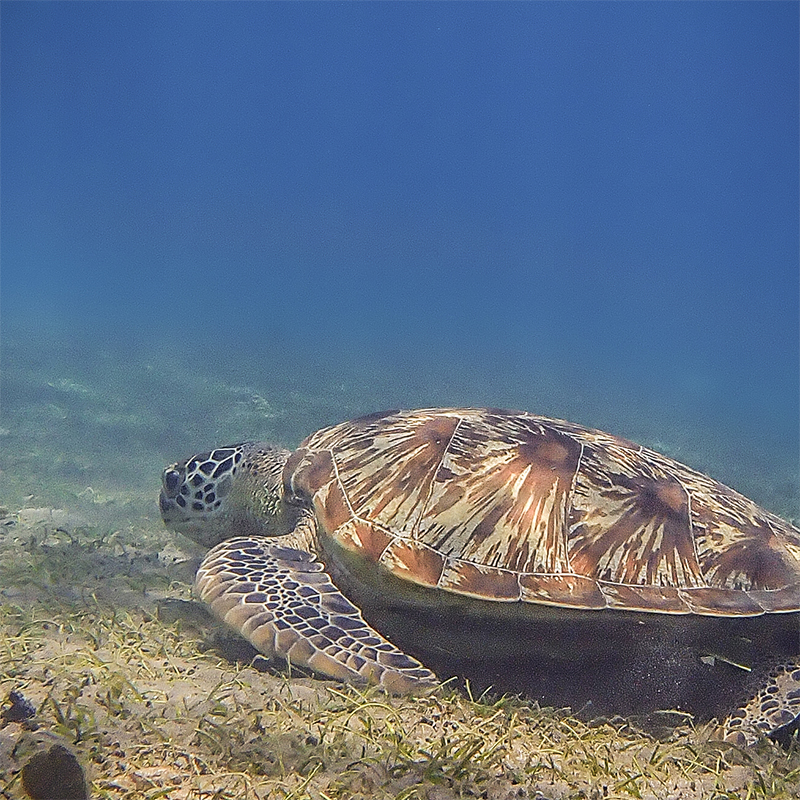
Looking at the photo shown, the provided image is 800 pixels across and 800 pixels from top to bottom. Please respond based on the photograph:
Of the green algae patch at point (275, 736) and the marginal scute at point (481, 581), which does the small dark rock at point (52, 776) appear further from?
the marginal scute at point (481, 581)

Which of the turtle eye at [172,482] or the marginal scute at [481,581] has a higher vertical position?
the marginal scute at [481,581]

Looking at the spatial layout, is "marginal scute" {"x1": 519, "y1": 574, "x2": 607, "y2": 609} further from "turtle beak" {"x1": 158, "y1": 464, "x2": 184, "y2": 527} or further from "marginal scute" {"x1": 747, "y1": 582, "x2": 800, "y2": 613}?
"turtle beak" {"x1": 158, "y1": 464, "x2": 184, "y2": 527}

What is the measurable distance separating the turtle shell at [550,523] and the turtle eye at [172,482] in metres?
1.16

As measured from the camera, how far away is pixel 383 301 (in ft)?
198

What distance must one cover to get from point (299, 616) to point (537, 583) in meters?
1.13

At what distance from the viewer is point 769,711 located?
2566 millimetres

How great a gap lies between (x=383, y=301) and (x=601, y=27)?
70.1 meters

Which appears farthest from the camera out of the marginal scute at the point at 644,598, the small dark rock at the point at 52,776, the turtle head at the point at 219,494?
the turtle head at the point at 219,494

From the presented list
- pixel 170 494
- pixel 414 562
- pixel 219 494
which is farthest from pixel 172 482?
pixel 414 562

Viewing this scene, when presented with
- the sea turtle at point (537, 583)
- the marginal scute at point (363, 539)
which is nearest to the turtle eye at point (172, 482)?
the sea turtle at point (537, 583)

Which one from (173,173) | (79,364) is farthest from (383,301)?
(173,173)

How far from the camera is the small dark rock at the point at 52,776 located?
1408 millimetres

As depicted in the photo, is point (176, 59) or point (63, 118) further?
point (176, 59)

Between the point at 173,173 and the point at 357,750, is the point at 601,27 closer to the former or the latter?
the point at 173,173
